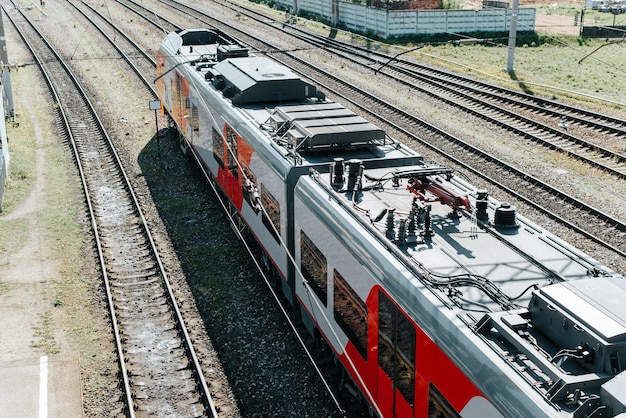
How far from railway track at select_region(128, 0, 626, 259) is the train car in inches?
285

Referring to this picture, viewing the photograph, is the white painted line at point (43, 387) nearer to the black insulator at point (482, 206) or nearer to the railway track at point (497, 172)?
the black insulator at point (482, 206)

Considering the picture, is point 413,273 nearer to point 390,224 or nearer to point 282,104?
point 390,224

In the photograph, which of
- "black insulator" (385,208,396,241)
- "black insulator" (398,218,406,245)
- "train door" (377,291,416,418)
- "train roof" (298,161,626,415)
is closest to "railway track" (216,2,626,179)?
"train roof" (298,161,626,415)

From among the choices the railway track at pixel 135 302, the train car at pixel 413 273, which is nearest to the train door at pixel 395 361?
the train car at pixel 413 273

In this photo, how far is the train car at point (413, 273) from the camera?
7777 mm

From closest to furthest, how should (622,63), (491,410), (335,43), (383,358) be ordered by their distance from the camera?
(491,410)
(383,358)
(622,63)
(335,43)

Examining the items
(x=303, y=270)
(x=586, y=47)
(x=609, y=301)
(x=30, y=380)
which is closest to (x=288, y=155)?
(x=303, y=270)

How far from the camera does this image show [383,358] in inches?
416

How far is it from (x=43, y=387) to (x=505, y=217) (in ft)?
29.2

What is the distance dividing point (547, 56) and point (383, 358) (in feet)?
128

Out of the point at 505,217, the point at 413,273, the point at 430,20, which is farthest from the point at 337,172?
the point at 430,20

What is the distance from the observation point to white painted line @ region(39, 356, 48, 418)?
13.4 meters

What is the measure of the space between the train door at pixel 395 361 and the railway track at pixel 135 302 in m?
3.71

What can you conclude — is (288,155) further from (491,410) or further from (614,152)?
(614,152)
